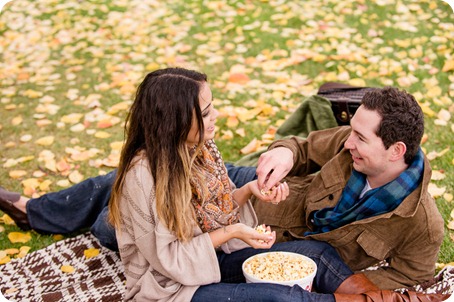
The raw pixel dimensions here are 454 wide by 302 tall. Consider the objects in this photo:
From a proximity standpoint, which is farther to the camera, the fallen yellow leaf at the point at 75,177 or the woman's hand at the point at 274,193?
the fallen yellow leaf at the point at 75,177

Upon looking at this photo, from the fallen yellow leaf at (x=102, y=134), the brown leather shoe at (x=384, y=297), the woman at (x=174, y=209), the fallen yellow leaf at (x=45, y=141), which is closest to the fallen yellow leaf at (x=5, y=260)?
the woman at (x=174, y=209)

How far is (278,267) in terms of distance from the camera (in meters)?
3.05

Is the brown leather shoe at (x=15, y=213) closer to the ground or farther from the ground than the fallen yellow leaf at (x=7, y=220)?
farther from the ground

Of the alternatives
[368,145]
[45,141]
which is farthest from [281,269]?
[45,141]

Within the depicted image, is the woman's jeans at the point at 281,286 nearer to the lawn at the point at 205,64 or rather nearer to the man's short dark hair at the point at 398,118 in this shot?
the man's short dark hair at the point at 398,118

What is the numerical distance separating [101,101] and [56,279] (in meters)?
2.54

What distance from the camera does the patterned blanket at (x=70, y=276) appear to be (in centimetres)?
345

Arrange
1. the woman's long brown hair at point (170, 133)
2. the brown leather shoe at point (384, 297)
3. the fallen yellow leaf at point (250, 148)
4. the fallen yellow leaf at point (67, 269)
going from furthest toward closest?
1. the fallen yellow leaf at point (250, 148)
2. the fallen yellow leaf at point (67, 269)
3. the brown leather shoe at point (384, 297)
4. the woman's long brown hair at point (170, 133)

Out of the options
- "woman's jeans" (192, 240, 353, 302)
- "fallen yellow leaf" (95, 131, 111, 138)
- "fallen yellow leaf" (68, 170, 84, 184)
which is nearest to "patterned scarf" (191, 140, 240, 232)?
"woman's jeans" (192, 240, 353, 302)

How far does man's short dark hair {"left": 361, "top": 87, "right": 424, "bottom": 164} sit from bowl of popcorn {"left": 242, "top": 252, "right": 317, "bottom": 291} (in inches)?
28.1

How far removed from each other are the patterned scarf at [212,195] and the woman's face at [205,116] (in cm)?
19

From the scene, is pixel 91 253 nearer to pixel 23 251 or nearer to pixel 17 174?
pixel 23 251

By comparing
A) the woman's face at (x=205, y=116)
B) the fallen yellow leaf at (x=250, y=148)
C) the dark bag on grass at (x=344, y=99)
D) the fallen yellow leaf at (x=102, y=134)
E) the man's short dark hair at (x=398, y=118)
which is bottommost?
the fallen yellow leaf at (x=250, y=148)

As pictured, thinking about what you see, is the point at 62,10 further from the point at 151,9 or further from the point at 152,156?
the point at 152,156
